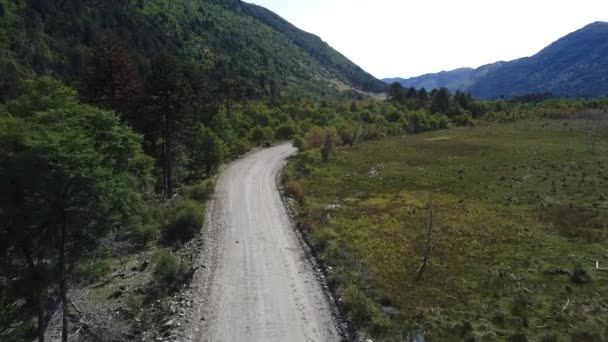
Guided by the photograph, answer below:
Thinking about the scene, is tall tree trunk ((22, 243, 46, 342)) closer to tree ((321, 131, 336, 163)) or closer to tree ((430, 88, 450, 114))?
tree ((321, 131, 336, 163))

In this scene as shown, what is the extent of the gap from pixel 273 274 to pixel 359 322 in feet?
20.7

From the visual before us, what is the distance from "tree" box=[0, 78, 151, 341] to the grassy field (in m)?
11.7

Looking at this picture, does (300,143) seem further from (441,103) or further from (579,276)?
(441,103)

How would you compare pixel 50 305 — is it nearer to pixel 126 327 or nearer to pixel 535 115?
pixel 126 327

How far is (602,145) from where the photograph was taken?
72.0 meters

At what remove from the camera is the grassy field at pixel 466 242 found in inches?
738

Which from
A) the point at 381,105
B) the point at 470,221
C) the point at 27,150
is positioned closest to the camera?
the point at 27,150

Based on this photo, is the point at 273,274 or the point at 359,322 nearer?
the point at 359,322

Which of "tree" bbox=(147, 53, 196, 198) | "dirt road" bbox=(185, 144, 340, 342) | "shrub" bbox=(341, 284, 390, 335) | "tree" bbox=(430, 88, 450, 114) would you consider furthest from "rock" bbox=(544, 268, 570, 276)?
"tree" bbox=(430, 88, 450, 114)

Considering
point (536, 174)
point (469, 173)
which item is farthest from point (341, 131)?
point (536, 174)

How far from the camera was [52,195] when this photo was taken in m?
14.4

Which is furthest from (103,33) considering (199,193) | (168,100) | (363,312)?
(363,312)

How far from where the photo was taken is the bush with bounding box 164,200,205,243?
28.3 metres

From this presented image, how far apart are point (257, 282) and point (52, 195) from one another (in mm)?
10862
